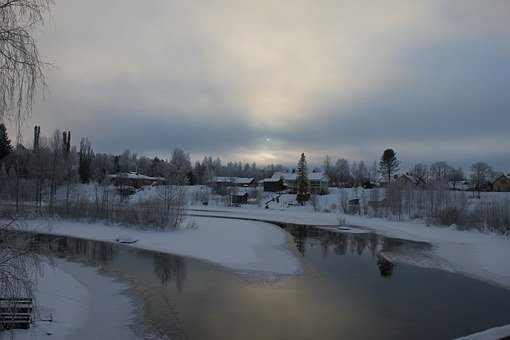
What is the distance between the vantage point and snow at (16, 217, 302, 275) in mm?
19250

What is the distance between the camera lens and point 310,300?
1322 cm

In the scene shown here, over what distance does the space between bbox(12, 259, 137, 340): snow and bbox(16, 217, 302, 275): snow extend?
8.85 feet

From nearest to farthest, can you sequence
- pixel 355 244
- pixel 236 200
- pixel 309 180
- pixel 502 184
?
pixel 355 244, pixel 236 200, pixel 309 180, pixel 502 184

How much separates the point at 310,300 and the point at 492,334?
15.8ft

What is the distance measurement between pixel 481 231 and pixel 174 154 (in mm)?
103657

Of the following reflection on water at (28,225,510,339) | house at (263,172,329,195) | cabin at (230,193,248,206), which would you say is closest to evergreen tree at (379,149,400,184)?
house at (263,172,329,195)

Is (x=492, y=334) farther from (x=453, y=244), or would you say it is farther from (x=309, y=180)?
(x=309, y=180)

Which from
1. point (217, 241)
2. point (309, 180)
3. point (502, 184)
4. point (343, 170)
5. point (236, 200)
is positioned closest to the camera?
point (217, 241)

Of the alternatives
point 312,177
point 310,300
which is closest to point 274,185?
point 312,177

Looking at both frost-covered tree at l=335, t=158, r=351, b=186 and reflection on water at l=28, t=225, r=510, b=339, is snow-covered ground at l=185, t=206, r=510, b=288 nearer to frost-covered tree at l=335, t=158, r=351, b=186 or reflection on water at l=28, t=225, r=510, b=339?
reflection on water at l=28, t=225, r=510, b=339

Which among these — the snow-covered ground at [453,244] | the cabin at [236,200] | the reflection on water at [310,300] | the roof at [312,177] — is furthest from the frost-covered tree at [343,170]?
the reflection on water at [310,300]

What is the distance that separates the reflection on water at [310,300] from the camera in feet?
34.8

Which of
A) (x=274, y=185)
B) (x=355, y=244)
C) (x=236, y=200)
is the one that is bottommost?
(x=355, y=244)

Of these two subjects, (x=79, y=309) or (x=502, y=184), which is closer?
(x=79, y=309)
